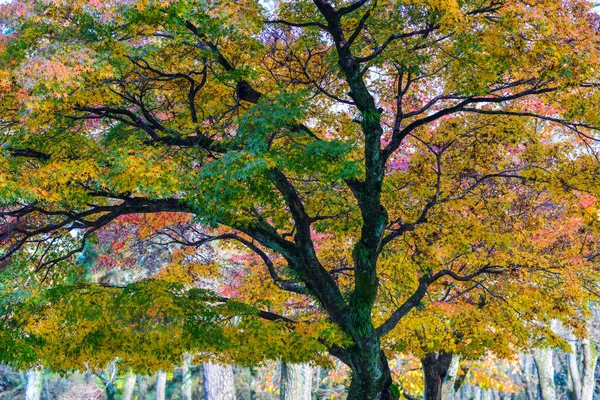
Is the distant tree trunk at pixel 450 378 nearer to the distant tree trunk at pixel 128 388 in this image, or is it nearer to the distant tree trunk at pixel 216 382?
the distant tree trunk at pixel 216 382

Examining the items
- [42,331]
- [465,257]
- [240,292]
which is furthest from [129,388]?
[465,257]

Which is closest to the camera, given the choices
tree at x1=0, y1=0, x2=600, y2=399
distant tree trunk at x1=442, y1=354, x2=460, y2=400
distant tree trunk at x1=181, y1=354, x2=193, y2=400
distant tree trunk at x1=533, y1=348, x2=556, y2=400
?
tree at x1=0, y1=0, x2=600, y2=399

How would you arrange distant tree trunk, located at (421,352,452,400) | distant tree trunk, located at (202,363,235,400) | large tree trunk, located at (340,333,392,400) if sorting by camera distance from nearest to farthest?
large tree trunk, located at (340,333,392,400)
distant tree trunk, located at (421,352,452,400)
distant tree trunk, located at (202,363,235,400)

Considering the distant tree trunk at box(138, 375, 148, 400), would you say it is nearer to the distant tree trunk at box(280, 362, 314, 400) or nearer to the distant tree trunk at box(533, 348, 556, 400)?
the distant tree trunk at box(280, 362, 314, 400)

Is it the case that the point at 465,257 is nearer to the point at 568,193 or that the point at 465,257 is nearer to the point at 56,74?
the point at 568,193

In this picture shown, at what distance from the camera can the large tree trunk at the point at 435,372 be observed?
14.7 m

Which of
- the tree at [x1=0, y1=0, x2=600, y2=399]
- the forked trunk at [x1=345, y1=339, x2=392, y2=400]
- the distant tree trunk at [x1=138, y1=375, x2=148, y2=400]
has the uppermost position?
the tree at [x1=0, y1=0, x2=600, y2=399]

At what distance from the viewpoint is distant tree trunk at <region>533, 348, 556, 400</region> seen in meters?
15.3

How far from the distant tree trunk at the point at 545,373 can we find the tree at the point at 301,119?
16.0 ft

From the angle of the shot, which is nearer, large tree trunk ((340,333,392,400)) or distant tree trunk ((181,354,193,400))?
large tree trunk ((340,333,392,400))

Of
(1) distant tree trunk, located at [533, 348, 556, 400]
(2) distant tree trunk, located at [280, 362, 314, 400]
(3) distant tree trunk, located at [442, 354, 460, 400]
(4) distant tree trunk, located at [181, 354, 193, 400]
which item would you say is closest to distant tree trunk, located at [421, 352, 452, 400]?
(3) distant tree trunk, located at [442, 354, 460, 400]

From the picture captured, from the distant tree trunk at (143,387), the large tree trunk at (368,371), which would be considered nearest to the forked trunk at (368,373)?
the large tree trunk at (368,371)

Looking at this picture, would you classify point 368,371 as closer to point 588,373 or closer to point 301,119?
point 301,119

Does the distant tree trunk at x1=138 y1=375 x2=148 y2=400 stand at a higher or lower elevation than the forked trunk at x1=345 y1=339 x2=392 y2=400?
higher
